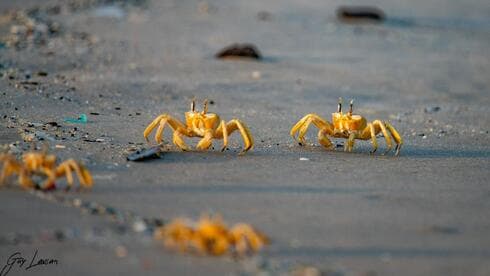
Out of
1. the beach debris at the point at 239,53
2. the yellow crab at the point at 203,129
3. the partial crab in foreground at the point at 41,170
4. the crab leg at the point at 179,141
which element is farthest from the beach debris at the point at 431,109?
the partial crab in foreground at the point at 41,170

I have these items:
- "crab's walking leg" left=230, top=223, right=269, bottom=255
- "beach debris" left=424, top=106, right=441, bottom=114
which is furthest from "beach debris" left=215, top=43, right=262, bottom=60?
"crab's walking leg" left=230, top=223, right=269, bottom=255

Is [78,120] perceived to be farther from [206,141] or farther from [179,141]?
[206,141]

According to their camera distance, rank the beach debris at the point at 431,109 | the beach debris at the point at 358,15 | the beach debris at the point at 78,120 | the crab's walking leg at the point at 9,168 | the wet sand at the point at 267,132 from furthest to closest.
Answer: the beach debris at the point at 358,15, the beach debris at the point at 431,109, the beach debris at the point at 78,120, the crab's walking leg at the point at 9,168, the wet sand at the point at 267,132

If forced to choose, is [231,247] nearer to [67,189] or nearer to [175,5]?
[67,189]

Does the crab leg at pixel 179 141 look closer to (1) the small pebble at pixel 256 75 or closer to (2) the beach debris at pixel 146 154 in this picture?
(2) the beach debris at pixel 146 154

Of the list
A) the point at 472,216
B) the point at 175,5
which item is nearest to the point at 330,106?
the point at 472,216

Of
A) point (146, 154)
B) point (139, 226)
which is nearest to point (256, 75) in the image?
point (146, 154)
